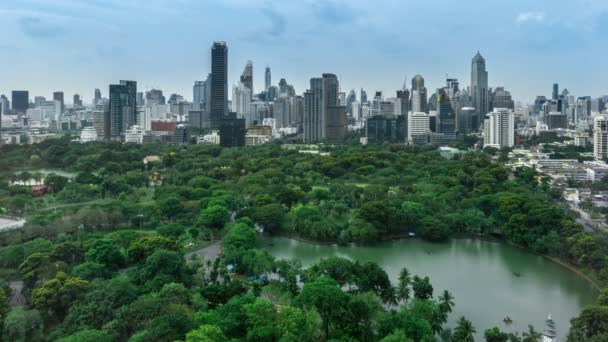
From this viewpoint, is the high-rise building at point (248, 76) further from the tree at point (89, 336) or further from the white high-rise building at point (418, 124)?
the tree at point (89, 336)

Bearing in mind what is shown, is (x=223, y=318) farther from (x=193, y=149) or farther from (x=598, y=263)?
(x=193, y=149)

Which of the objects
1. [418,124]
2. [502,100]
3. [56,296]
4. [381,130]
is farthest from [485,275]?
[502,100]

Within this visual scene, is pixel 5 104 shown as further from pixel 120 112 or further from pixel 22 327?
pixel 22 327

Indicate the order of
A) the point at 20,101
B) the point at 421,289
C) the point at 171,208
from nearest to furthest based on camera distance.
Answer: the point at 421,289, the point at 171,208, the point at 20,101

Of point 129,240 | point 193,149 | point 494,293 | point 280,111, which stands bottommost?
point 494,293

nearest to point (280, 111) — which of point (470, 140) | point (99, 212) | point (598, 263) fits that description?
point (470, 140)

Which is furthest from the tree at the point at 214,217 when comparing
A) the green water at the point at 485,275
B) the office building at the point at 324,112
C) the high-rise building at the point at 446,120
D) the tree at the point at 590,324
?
the high-rise building at the point at 446,120
